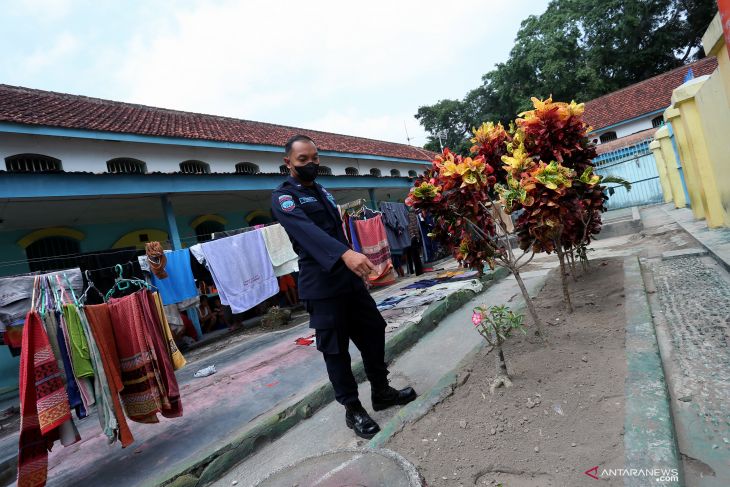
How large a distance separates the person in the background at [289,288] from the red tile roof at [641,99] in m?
18.5

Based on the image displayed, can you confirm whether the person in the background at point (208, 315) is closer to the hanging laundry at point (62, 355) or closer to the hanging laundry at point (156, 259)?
the hanging laundry at point (156, 259)

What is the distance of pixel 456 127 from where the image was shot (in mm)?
34562

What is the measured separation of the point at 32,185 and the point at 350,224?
18.4 ft

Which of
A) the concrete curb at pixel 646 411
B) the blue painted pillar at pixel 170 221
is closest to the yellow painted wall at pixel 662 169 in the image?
the concrete curb at pixel 646 411

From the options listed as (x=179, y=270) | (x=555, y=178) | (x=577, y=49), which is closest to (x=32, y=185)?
(x=179, y=270)

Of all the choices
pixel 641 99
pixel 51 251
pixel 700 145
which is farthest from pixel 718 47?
pixel 641 99

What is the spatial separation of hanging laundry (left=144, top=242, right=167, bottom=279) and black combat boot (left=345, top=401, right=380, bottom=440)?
4.58 m

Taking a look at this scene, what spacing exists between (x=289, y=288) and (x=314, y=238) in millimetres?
7289

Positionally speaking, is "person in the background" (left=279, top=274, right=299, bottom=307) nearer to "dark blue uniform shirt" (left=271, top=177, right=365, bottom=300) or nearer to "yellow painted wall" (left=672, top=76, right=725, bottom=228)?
"dark blue uniform shirt" (left=271, top=177, right=365, bottom=300)

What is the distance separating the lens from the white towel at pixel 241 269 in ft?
21.8

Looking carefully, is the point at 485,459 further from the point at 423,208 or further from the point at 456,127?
the point at 456,127

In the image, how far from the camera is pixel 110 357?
279 centimetres

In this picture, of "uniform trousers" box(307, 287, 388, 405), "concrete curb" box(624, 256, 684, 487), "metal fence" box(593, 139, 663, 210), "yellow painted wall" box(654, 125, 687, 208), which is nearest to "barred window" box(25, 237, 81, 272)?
"uniform trousers" box(307, 287, 388, 405)

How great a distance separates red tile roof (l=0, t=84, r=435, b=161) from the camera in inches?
289
